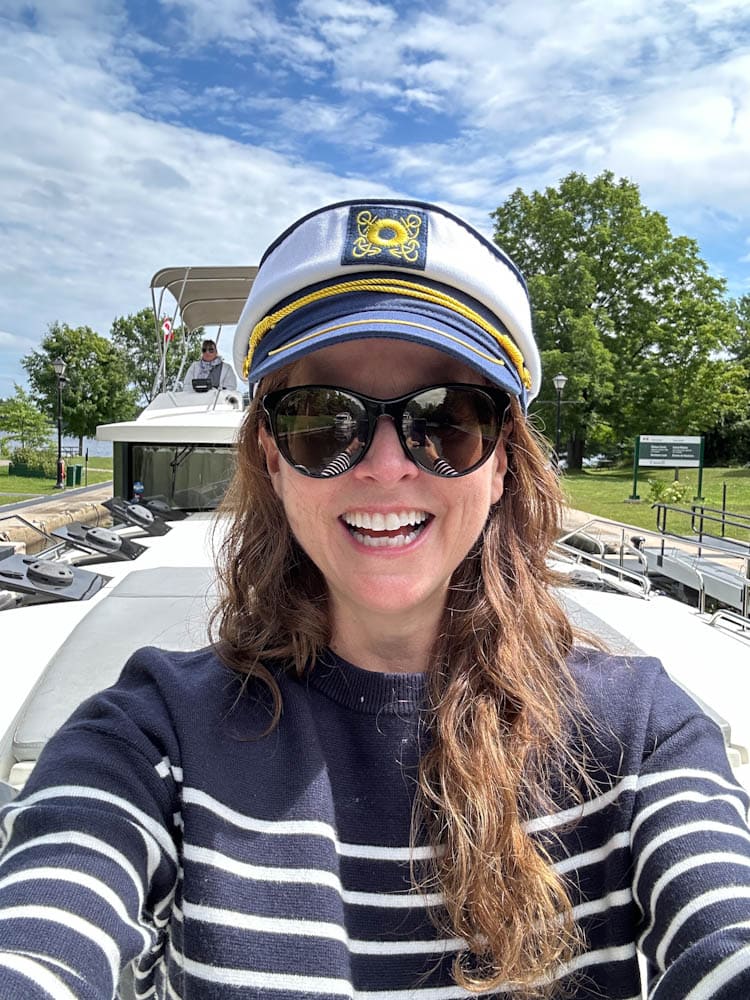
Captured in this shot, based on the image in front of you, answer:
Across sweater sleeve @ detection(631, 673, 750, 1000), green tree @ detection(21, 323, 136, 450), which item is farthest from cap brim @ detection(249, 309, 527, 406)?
green tree @ detection(21, 323, 136, 450)

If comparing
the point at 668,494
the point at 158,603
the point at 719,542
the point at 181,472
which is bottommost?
the point at 719,542

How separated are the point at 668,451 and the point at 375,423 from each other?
65.6 ft

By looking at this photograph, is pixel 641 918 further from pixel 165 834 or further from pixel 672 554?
pixel 672 554

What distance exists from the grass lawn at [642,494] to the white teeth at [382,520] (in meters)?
12.0

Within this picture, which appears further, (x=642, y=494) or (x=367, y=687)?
(x=642, y=494)

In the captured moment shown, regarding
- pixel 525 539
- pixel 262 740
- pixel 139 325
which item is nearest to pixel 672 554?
pixel 525 539

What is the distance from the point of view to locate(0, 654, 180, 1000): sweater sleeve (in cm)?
87

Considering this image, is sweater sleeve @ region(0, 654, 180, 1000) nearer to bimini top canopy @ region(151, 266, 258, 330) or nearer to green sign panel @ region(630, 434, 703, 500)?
bimini top canopy @ region(151, 266, 258, 330)

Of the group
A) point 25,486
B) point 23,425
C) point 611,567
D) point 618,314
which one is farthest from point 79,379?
point 611,567

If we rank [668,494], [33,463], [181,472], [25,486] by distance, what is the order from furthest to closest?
1. [33,463]
2. [25,486]
3. [668,494]
4. [181,472]

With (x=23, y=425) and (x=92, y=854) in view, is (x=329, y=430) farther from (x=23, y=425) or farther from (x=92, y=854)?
(x=23, y=425)

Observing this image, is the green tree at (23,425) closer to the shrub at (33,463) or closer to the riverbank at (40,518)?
the shrub at (33,463)

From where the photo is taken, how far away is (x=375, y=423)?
117cm

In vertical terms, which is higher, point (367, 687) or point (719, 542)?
point (367, 687)
